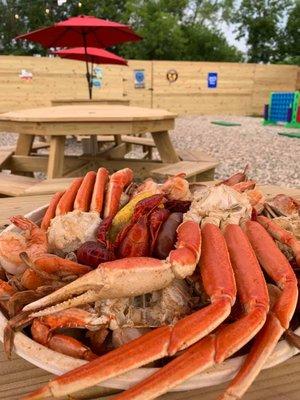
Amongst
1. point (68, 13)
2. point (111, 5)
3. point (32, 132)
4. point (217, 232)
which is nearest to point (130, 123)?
point (32, 132)

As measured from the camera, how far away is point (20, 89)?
13758mm

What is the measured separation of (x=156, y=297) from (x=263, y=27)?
2728cm

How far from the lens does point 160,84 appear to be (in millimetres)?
15758

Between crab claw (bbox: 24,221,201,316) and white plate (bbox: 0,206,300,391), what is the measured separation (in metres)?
0.06

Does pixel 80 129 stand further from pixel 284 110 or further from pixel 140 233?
pixel 284 110

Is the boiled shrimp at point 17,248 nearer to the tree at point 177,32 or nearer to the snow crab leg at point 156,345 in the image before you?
the snow crab leg at point 156,345

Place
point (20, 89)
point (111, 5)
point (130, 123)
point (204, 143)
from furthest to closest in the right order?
1. point (111, 5)
2. point (20, 89)
3. point (204, 143)
4. point (130, 123)

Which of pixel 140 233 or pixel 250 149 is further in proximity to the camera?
pixel 250 149

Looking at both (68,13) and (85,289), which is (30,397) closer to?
(85,289)

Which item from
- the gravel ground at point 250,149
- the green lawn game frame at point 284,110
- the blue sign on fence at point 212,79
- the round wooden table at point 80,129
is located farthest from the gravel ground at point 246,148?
the blue sign on fence at point 212,79

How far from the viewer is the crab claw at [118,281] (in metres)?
0.68

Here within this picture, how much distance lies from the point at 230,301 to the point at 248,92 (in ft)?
57.4

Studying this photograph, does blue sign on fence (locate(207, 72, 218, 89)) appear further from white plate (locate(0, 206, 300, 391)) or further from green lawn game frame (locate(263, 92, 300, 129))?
white plate (locate(0, 206, 300, 391))

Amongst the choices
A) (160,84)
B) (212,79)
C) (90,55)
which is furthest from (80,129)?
(212,79)
